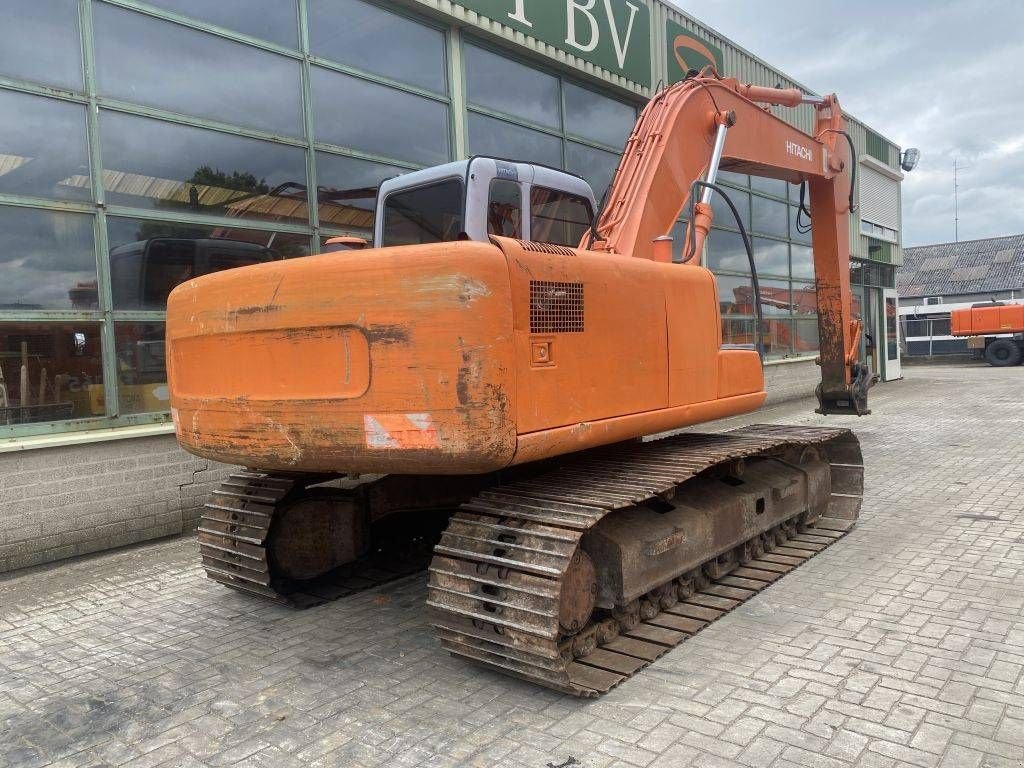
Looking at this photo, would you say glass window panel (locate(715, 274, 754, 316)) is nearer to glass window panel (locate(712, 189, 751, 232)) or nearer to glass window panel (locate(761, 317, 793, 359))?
glass window panel (locate(761, 317, 793, 359))

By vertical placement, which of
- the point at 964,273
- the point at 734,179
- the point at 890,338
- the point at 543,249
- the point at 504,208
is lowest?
the point at 890,338

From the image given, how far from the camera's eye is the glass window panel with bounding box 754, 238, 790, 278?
50.6 feet

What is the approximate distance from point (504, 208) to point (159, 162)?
3.83 m

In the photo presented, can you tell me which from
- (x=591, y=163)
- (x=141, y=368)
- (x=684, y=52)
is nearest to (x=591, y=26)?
(x=591, y=163)

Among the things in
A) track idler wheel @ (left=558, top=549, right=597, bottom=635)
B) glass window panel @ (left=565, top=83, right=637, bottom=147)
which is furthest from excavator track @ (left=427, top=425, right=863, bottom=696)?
glass window panel @ (left=565, top=83, right=637, bottom=147)

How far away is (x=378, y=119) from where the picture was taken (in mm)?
8250

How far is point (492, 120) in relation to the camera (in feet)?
31.3

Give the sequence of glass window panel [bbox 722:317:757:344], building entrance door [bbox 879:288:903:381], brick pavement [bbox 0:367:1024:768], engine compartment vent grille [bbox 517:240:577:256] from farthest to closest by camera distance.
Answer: building entrance door [bbox 879:288:903:381] < glass window panel [bbox 722:317:757:344] < engine compartment vent grille [bbox 517:240:577:256] < brick pavement [bbox 0:367:1024:768]

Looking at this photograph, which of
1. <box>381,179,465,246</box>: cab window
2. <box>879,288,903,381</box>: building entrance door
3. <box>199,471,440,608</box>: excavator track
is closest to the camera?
<box>381,179,465,246</box>: cab window

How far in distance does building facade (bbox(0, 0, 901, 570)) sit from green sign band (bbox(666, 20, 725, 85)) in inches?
122

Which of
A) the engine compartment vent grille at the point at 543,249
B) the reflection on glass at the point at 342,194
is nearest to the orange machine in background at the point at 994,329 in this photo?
the reflection on glass at the point at 342,194

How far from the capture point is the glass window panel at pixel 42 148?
18.8 feet

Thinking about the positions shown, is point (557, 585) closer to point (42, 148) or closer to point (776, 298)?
point (42, 148)

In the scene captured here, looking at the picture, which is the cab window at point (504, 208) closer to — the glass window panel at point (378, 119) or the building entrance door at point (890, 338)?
the glass window panel at point (378, 119)
